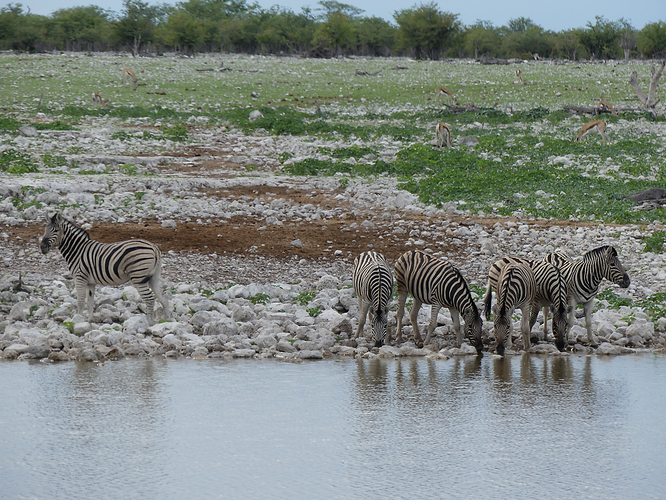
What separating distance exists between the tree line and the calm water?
62274 millimetres

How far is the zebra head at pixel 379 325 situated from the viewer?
9438 millimetres

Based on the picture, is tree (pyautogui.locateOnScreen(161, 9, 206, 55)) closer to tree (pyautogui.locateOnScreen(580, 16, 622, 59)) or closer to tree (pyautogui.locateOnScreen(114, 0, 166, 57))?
tree (pyautogui.locateOnScreen(114, 0, 166, 57))

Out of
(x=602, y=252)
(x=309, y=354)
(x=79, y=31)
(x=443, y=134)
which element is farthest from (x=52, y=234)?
(x=79, y=31)

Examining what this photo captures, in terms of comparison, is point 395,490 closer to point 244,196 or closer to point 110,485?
point 110,485

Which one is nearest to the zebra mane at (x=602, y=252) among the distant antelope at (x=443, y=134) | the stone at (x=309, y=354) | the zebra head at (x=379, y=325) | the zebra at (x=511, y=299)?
the zebra at (x=511, y=299)

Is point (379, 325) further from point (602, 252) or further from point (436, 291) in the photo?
point (602, 252)

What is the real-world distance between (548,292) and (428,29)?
68.7m

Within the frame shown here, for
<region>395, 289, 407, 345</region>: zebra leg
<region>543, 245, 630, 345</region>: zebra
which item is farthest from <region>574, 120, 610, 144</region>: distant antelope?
<region>395, 289, 407, 345</region>: zebra leg

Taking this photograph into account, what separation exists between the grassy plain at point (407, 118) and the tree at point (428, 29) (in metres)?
21.9

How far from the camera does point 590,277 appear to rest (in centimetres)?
991

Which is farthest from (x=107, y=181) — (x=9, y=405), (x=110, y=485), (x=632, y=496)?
(x=632, y=496)

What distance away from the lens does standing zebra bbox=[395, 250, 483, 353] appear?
9.51m

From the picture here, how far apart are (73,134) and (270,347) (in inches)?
661

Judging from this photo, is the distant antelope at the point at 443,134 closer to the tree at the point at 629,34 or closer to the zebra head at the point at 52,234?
the zebra head at the point at 52,234
